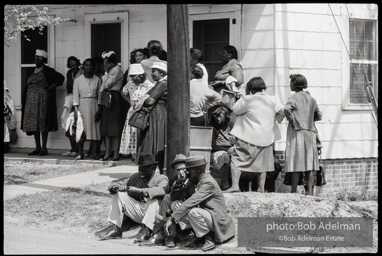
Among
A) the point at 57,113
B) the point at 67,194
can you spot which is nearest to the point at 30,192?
the point at 67,194

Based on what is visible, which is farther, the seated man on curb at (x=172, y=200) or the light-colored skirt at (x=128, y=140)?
the light-colored skirt at (x=128, y=140)

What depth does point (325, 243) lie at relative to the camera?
906cm

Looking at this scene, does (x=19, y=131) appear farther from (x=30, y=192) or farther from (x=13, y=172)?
(x=30, y=192)

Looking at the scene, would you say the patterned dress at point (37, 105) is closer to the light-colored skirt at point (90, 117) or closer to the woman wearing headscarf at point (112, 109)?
the light-colored skirt at point (90, 117)

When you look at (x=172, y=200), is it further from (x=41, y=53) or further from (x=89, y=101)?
(x=41, y=53)

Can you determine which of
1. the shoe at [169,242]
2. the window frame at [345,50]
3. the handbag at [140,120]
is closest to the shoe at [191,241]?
the shoe at [169,242]

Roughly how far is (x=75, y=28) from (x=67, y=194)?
509 cm

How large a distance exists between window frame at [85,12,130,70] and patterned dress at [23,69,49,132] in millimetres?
1057

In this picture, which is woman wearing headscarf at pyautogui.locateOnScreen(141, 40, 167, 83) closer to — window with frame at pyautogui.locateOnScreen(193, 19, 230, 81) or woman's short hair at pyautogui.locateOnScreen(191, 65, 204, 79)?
woman's short hair at pyautogui.locateOnScreen(191, 65, 204, 79)

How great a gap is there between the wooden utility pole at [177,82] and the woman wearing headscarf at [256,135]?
1.39 meters

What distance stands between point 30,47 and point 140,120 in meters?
5.49

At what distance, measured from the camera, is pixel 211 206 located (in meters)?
9.02

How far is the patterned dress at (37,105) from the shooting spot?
603 inches

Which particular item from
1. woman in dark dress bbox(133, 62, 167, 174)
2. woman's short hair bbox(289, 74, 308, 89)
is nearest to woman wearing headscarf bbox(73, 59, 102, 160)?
woman in dark dress bbox(133, 62, 167, 174)
